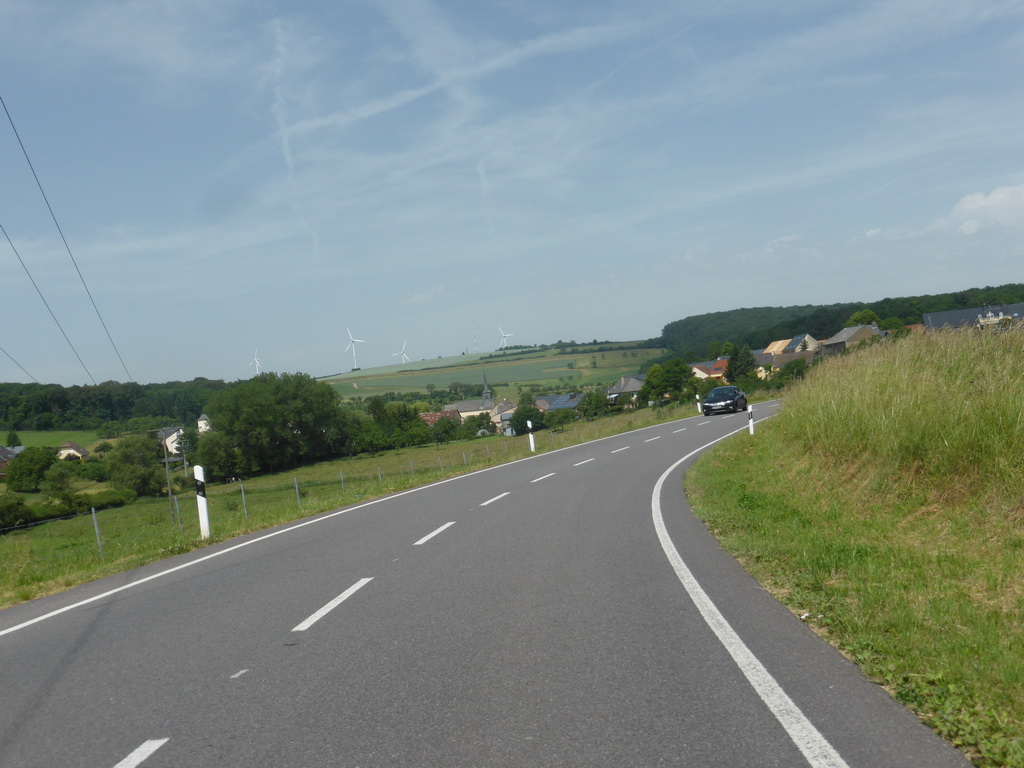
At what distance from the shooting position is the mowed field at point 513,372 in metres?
85.7

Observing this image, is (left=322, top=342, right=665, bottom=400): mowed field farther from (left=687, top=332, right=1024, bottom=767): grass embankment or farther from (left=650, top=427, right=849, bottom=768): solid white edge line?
(left=650, top=427, right=849, bottom=768): solid white edge line

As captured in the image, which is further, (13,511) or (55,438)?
(13,511)

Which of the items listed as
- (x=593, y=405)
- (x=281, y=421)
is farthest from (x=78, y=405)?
(x=281, y=421)

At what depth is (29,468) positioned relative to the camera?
108 ft

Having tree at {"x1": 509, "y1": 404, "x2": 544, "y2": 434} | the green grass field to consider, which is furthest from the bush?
tree at {"x1": 509, "y1": 404, "x2": 544, "y2": 434}

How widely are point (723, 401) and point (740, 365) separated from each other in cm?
2686

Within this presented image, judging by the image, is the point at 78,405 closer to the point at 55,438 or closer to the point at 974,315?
the point at 55,438

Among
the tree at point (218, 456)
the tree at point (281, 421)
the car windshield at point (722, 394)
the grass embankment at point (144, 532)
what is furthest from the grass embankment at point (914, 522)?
the tree at point (281, 421)

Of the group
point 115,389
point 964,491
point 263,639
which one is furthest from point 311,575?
point 115,389

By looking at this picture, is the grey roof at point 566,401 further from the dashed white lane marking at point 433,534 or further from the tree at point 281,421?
the dashed white lane marking at point 433,534

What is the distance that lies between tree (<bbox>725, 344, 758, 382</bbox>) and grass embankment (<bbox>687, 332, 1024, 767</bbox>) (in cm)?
5238

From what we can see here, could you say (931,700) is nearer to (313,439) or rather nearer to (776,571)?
(776,571)

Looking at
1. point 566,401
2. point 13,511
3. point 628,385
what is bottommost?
point 566,401

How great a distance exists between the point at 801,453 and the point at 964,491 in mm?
5575
